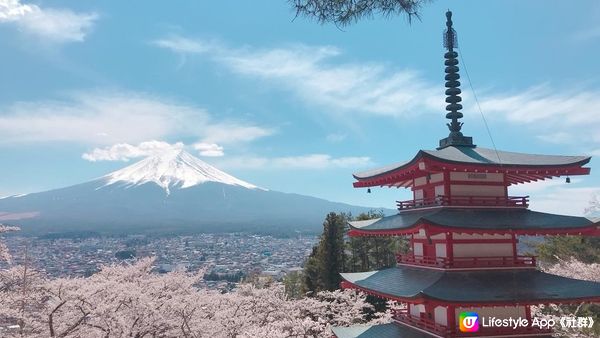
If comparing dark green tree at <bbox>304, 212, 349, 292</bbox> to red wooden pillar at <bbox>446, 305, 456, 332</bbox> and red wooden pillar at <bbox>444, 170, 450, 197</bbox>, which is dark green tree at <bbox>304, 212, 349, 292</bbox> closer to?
red wooden pillar at <bbox>444, 170, 450, 197</bbox>

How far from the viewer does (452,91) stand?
41.2ft

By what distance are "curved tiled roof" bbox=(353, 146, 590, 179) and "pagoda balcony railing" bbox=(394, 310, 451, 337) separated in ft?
11.9

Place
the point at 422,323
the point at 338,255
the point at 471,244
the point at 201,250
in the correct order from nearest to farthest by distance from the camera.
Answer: the point at 471,244 → the point at 422,323 → the point at 338,255 → the point at 201,250

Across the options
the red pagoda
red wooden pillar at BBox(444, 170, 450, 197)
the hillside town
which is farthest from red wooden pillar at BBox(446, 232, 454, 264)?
the hillside town

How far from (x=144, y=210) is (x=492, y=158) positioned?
157 m

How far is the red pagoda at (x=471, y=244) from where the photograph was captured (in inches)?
376

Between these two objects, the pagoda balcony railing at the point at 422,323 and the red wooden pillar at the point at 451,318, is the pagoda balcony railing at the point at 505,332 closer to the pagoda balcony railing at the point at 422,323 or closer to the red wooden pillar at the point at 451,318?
the red wooden pillar at the point at 451,318

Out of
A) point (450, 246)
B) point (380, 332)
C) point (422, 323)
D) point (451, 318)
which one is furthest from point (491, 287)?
point (380, 332)

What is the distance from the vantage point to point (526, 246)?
1519 inches

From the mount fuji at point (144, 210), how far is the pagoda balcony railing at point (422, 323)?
9179cm

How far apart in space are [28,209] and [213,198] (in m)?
70.3

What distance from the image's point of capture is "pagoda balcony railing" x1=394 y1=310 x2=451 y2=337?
9.88 meters

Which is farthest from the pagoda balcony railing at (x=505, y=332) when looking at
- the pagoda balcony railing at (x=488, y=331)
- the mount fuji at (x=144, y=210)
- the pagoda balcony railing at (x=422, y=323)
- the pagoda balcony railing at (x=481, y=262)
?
the mount fuji at (x=144, y=210)

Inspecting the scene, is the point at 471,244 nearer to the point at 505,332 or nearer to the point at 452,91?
the point at 505,332
